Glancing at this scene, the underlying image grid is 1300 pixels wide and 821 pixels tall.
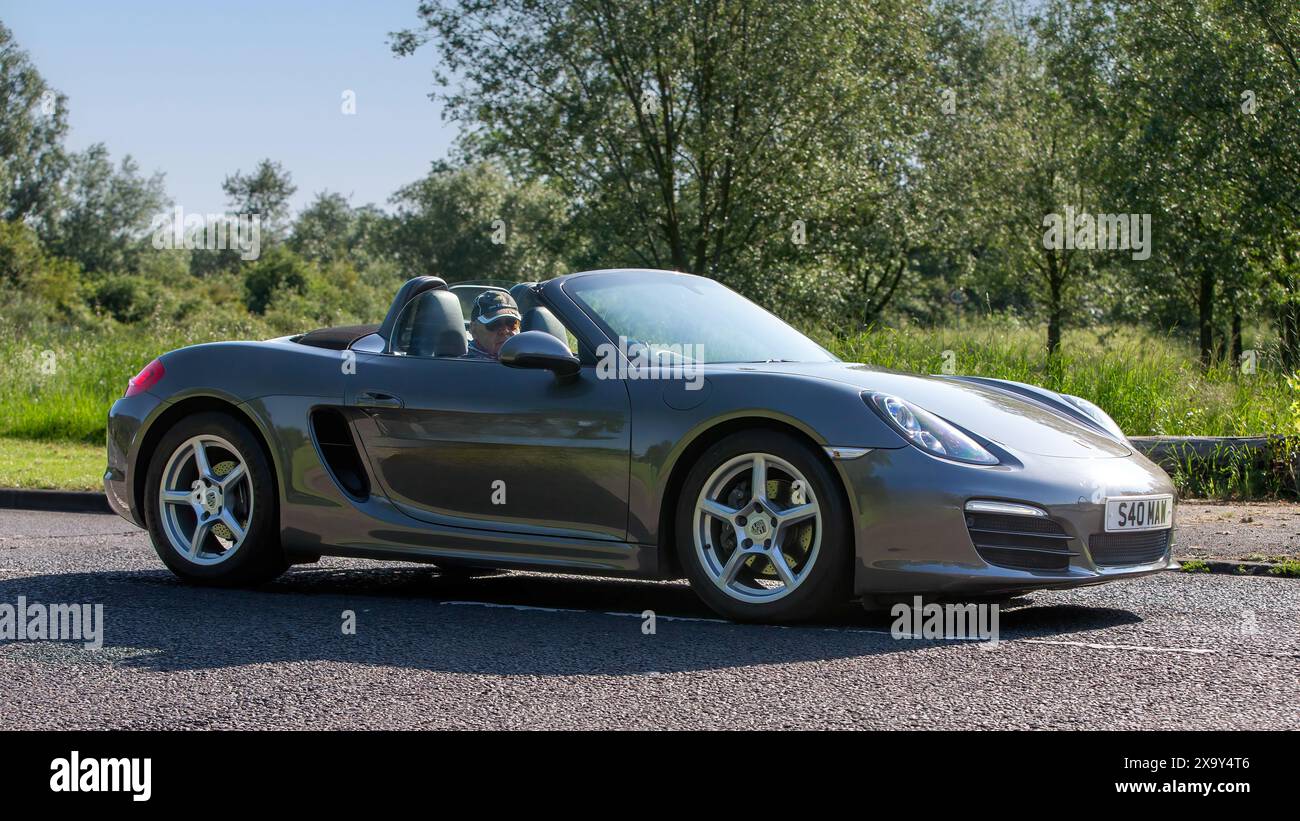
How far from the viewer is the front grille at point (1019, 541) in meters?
5.38

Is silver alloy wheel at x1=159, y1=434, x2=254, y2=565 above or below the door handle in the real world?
below

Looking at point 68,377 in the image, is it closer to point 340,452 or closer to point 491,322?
point 340,452

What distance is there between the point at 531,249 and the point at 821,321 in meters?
6.67

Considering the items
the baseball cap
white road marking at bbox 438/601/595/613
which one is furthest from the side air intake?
the baseball cap

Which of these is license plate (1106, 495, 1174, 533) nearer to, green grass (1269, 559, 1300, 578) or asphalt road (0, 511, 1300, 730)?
asphalt road (0, 511, 1300, 730)

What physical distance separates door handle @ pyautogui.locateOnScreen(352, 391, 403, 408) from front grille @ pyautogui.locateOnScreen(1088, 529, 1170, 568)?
309 centimetres

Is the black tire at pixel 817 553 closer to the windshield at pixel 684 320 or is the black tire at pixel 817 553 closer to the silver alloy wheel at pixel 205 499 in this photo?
the windshield at pixel 684 320

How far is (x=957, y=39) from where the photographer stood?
51312mm

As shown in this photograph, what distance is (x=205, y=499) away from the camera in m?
7.14

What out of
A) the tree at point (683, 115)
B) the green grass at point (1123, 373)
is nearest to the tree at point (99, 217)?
the tree at point (683, 115)

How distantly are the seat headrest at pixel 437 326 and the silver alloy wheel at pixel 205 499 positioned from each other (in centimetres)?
105

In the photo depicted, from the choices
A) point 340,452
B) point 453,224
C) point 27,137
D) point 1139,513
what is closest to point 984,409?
point 1139,513

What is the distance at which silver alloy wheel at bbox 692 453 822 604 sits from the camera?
18.6ft
